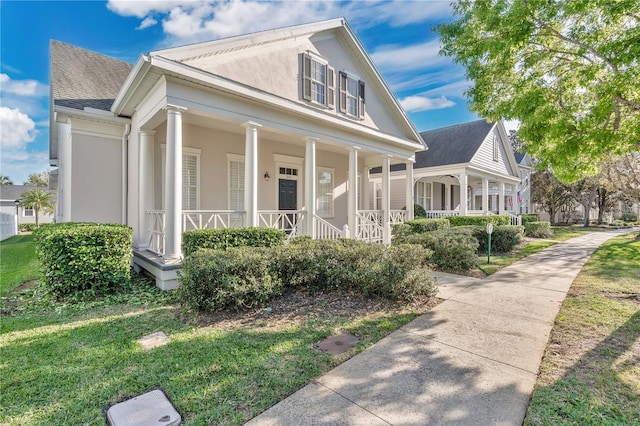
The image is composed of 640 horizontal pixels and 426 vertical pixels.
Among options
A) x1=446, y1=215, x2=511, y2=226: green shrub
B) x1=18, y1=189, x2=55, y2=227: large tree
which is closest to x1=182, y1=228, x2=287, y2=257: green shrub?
x1=446, y1=215, x2=511, y2=226: green shrub

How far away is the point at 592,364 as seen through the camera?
130 inches

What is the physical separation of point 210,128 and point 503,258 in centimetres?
1016

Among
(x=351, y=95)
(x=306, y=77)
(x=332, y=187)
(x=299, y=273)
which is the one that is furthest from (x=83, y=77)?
(x=299, y=273)

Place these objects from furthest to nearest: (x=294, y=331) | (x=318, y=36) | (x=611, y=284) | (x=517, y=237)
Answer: (x=517, y=237)
(x=318, y=36)
(x=611, y=284)
(x=294, y=331)

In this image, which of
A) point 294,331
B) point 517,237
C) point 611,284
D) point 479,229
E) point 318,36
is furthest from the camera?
point 517,237

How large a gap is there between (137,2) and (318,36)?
518 cm

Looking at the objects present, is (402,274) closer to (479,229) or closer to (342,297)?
(342,297)

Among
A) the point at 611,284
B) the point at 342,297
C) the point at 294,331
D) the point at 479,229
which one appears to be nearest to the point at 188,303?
the point at 294,331

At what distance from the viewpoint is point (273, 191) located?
36.6 feet

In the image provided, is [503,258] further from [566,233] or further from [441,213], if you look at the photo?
[566,233]

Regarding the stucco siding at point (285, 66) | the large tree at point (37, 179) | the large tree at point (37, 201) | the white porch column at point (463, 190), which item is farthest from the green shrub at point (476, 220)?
the large tree at point (37, 179)

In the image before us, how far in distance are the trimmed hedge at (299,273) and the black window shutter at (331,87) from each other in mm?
5562

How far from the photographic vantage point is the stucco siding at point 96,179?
8.23 meters

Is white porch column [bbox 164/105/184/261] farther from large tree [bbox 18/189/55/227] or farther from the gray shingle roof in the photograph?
large tree [bbox 18/189/55/227]
